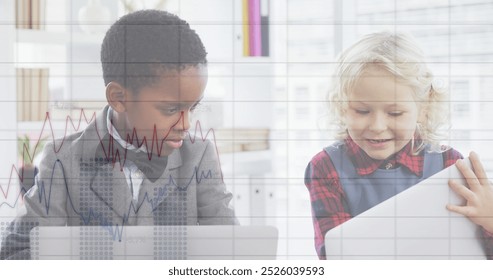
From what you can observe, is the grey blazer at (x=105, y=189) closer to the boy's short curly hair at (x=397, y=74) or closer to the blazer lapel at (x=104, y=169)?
the blazer lapel at (x=104, y=169)

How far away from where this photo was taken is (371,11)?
2.38ft

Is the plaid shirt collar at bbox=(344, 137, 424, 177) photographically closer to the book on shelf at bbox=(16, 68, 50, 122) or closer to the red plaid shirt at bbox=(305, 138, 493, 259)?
the red plaid shirt at bbox=(305, 138, 493, 259)

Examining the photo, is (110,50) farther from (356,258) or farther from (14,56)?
(356,258)

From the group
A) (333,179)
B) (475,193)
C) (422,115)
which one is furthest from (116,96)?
(475,193)

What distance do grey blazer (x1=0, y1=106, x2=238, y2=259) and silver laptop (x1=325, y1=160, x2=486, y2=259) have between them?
197mm

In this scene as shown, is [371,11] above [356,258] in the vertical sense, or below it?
above

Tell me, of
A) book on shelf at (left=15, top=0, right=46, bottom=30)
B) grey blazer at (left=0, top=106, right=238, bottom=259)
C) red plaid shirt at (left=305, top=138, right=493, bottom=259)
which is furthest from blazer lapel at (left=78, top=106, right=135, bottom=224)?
red plaid shirt at (left=305, top=138, right=493, bottom=259)

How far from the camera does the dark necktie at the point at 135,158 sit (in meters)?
0.71

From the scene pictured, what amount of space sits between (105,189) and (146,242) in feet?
0.33

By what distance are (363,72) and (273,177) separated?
0.69 ft

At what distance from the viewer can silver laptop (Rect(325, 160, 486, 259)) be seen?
71cm

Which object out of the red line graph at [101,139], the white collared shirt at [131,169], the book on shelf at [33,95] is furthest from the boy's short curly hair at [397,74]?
the book on shelf at [33,95]
